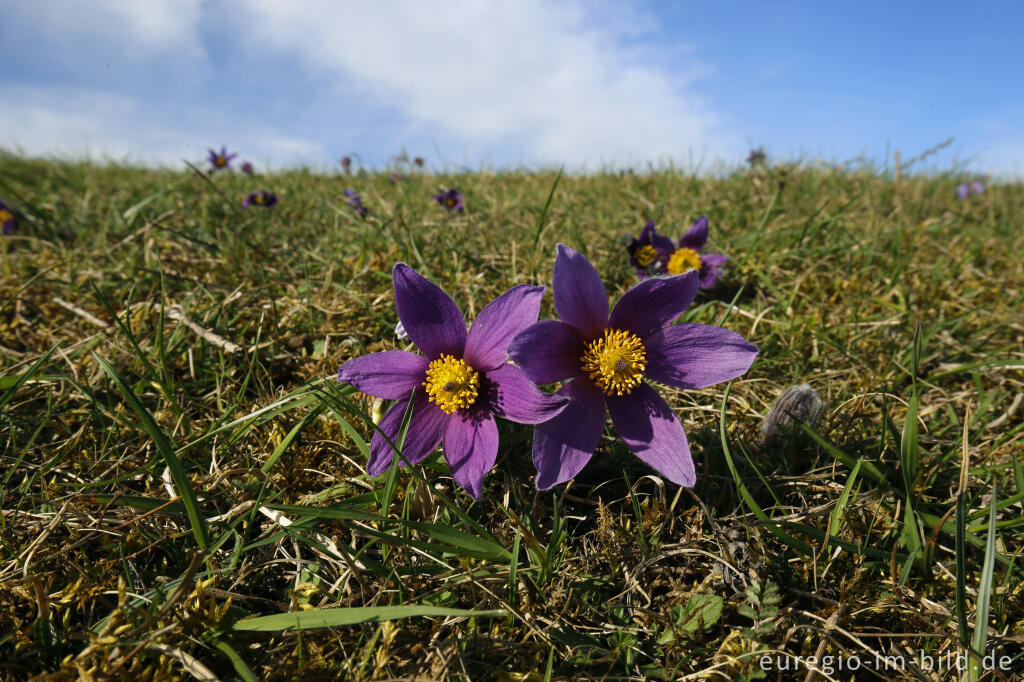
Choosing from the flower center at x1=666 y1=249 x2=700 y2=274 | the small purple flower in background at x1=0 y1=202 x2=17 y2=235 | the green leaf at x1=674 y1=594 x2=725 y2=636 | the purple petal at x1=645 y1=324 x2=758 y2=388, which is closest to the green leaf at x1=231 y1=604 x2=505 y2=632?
the green leaf at x1=674 y1=594 x2=725 y2=636

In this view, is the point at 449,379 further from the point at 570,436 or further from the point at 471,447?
the point at 570,436

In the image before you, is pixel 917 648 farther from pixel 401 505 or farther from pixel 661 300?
pixel 401 505

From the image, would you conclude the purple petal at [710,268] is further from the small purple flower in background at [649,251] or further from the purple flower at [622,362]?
the purple flower at [622,362]

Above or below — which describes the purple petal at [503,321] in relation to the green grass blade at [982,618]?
above

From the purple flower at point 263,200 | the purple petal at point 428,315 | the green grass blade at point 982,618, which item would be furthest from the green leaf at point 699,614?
the purple flower at point 263,200

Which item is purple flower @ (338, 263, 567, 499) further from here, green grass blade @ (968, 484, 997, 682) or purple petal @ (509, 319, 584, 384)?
green grass blade @ (968, 484, 997, 682)

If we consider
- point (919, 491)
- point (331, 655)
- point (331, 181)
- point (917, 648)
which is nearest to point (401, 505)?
point (331, 655)
